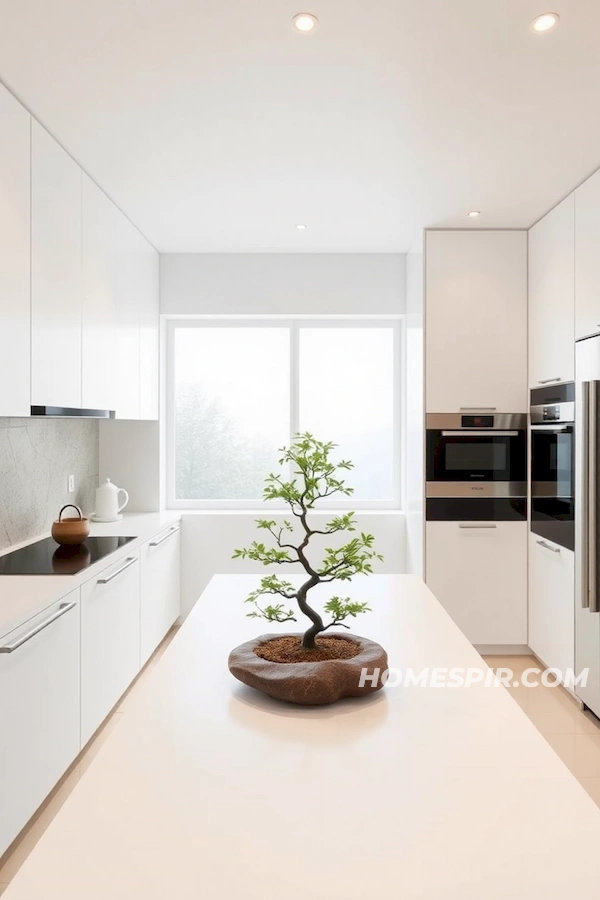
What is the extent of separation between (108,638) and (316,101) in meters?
2.33

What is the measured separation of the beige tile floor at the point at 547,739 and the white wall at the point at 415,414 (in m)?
0.85

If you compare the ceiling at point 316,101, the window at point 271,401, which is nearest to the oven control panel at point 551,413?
the ceiling at point 316,101

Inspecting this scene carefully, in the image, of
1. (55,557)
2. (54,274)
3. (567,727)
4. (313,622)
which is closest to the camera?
(313,622)

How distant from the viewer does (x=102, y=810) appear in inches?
39.4

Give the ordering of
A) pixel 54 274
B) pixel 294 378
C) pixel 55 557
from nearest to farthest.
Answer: pixel 54 274 < pixel 55 557 < pixel 294 378

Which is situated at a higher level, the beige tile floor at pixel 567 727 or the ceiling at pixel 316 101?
the ceiling at pixel 316 101

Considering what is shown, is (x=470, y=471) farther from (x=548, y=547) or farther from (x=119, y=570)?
(x=119, y=570)

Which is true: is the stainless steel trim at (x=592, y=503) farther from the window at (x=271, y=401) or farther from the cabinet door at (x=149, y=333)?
the cabinet door at (x=149, y=333)

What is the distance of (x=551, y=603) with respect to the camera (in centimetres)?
371

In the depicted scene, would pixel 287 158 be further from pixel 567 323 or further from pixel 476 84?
pixel 567 323

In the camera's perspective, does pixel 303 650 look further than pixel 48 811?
No

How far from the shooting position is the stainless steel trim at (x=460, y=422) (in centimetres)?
407

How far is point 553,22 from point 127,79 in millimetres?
1333

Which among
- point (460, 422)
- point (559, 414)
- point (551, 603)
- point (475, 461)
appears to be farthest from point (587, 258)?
point (551, 603)
